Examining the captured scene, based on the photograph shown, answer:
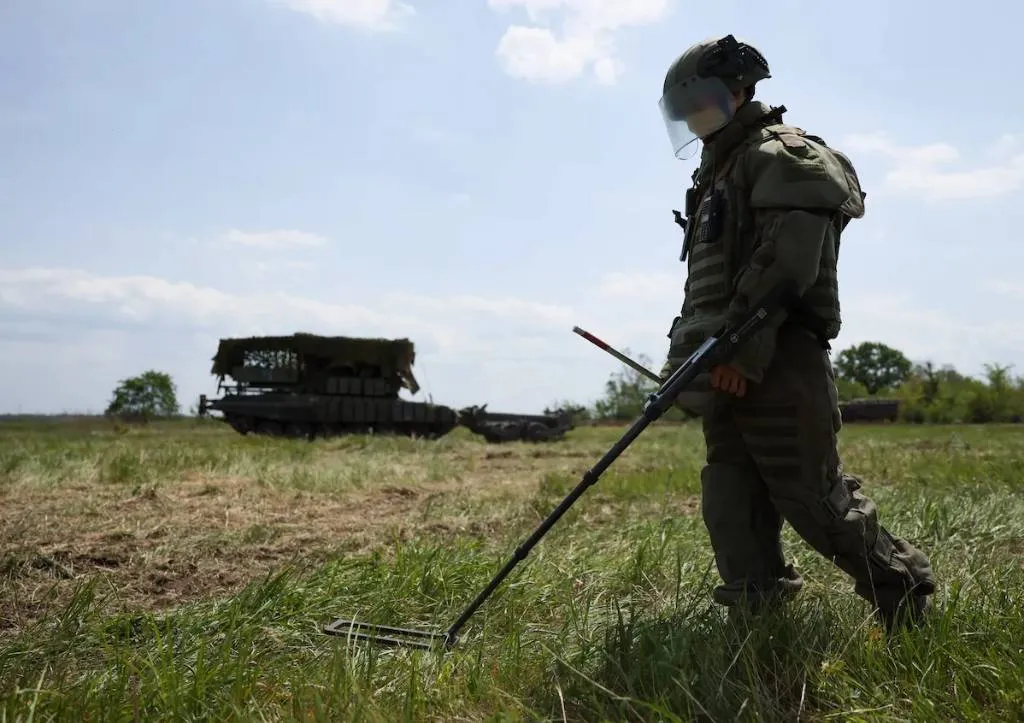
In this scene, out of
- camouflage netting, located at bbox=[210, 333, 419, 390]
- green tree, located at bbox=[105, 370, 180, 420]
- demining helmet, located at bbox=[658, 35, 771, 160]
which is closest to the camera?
demining helmet, located at bbox=[658, 35, 771, 160]

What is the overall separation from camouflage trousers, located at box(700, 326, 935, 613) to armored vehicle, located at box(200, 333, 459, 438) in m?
16.5

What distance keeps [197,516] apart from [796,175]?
3.95 m

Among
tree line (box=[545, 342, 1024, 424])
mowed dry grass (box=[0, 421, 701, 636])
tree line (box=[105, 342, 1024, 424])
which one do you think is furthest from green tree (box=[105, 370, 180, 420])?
mowed dry grass (box=[0, 421, 701, 636])

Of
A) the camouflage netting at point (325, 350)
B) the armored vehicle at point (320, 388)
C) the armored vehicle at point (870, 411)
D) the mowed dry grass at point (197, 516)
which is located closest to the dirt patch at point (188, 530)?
the mowed dry grass at point (197, 516)

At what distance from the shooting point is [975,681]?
2.06 meters

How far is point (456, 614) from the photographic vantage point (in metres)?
3.11

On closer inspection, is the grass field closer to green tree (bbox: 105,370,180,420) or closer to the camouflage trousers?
the camouflage trousers

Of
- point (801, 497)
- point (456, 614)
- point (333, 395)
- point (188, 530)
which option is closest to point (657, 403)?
point (801, 497)

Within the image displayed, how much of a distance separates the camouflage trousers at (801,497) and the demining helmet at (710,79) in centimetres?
82

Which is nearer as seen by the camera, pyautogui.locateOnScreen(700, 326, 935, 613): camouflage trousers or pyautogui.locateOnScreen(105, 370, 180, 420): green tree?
pyautogui.locateOnScreen(700, 326, 935, 613): camouflage trousers

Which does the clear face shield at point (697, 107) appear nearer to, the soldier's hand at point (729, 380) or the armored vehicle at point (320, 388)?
the soldier's hand at point (729, 380)

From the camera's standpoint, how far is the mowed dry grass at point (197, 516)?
3600 millimetres

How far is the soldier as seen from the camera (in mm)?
2598

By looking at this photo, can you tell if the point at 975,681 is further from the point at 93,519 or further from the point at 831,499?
the point at 93,519
